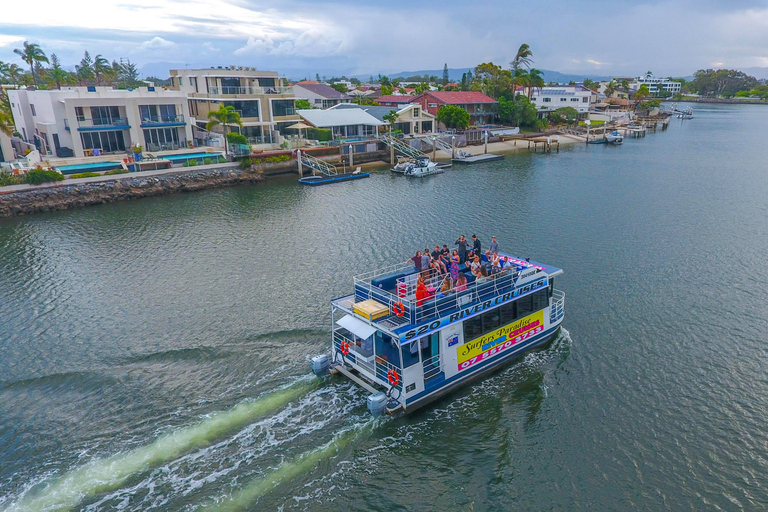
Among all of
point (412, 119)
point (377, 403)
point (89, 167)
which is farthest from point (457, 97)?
point (377, 403)

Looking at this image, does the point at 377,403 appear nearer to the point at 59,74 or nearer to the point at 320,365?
the point at 320,365

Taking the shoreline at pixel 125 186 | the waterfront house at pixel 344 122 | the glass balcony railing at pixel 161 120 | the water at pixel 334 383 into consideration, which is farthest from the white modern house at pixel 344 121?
the water at pixel 334 383

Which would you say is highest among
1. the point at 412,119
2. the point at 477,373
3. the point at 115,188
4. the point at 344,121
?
the point at 344,121

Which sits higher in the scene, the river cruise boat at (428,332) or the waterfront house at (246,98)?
the waterfront house at (246,98)

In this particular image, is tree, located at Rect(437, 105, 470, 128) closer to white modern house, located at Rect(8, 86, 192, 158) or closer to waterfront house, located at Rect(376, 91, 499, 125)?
waterfront house, located at Rect(376, 91, 499, 125)

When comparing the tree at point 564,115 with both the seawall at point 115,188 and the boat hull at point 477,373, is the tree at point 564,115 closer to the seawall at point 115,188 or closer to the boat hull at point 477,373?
the seawall at point 115,188

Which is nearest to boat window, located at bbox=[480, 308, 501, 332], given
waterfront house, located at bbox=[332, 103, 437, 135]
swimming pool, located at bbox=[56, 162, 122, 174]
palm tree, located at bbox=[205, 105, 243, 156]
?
swimming pool, located at bbox=[56, 162, 122, 174]
